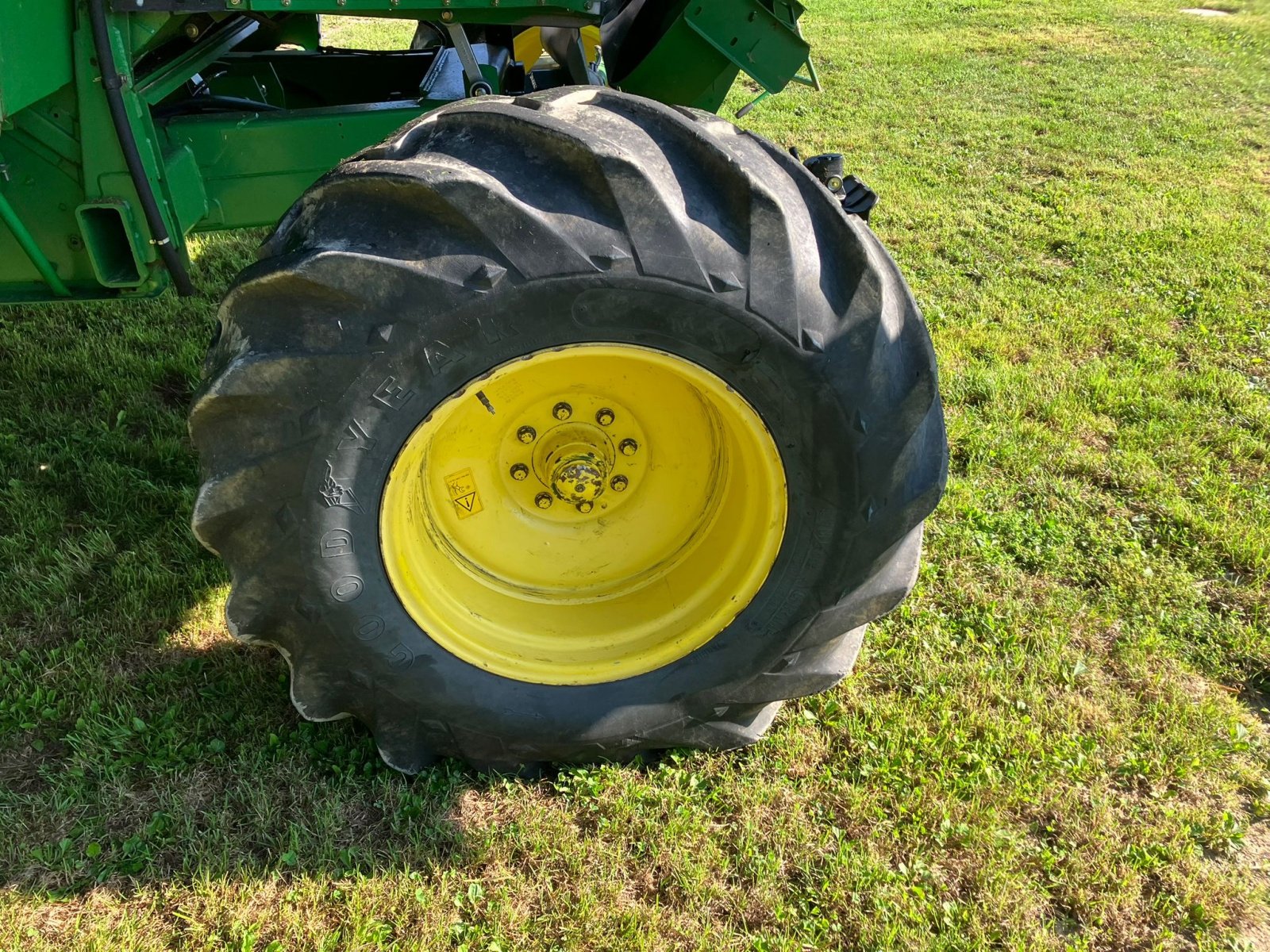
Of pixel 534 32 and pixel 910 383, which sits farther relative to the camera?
pixel 534 32

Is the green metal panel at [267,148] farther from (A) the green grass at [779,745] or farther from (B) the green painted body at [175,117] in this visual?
(A) the green grass at [779,745]

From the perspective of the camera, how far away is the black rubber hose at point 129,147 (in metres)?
1.95

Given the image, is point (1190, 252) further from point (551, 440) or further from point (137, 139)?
point (137, 139)

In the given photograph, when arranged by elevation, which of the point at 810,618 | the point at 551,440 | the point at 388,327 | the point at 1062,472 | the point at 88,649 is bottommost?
the point at 1062,472

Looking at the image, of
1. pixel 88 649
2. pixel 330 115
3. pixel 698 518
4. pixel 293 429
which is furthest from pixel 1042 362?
pixel 88 649

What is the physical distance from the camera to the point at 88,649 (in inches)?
102

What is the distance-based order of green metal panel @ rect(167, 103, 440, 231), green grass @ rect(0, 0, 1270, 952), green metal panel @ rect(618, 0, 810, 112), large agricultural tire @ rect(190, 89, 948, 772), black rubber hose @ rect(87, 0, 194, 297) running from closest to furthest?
large agricultural tire @ rect(190, 89, 948, 772), black rubber hose @ rect(87, 0, 194, 297), green grass @ rect(0, 0, 1270, 952), green metal panel @ rect(167, 103, 440, 231), green metal panel @ rect(618, 0, 810, 112)

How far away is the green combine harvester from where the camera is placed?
5.75 feet

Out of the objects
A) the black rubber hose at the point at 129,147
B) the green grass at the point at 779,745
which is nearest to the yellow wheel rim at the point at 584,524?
the green grass at the point at 779,745

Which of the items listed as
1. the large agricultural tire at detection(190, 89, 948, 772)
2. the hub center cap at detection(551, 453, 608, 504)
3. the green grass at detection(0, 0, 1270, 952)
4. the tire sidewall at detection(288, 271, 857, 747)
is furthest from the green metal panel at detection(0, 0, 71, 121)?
the green grass at detection(0, 0, 1270, 952)

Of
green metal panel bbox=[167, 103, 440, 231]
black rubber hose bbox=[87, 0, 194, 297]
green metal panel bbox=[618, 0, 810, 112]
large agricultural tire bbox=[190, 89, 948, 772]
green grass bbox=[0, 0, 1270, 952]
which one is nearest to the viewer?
large agricultural tire bbox=[190, 89, 948, 772]

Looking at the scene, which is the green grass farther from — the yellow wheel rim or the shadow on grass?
the yellow wheel rim

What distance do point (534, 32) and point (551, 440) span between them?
1.52 m

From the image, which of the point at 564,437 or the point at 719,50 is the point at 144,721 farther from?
the point at 719,50
